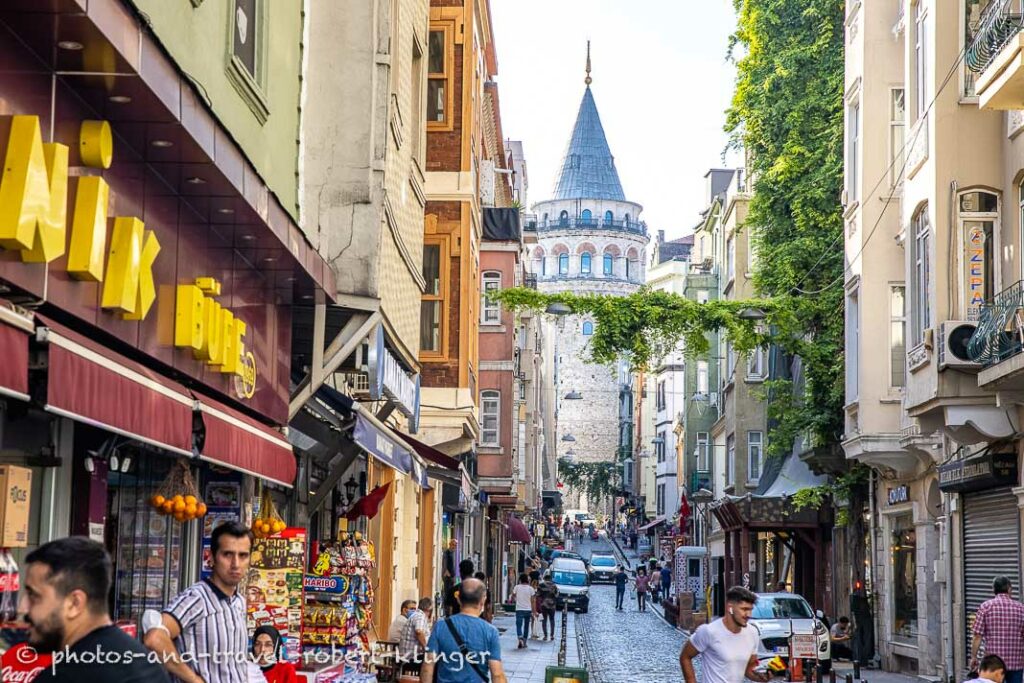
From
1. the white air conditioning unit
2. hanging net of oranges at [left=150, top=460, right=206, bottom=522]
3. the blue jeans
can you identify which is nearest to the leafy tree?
the blue jeans

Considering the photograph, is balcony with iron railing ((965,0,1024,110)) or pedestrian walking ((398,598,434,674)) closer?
pedestrian walking ((398,598,434,674))

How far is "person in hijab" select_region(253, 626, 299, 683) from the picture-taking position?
36.7 feet

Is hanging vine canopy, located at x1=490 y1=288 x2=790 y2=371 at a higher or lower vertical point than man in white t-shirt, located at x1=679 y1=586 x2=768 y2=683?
higher

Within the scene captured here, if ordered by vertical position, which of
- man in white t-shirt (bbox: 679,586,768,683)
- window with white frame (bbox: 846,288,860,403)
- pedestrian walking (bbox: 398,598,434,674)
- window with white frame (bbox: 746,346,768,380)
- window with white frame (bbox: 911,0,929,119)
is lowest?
pedestrian walking (bbox: 398,598,434,674)

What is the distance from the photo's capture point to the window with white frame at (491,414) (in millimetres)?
41688

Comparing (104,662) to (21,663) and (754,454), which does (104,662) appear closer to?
(21,663)

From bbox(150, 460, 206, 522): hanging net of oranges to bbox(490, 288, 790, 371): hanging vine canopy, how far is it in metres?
22.3

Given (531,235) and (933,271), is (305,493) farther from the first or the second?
(531,235)

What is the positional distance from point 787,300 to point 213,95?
23733 mm

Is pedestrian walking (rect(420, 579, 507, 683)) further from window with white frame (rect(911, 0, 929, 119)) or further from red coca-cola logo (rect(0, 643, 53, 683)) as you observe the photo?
A: window with white frame (rect(911, 0, 929, 119))

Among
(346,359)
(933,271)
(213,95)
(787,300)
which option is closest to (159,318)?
(213,95)

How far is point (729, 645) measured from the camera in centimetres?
1105

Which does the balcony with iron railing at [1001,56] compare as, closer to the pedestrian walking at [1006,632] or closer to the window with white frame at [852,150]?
the pedestrian walking at [1006,632]

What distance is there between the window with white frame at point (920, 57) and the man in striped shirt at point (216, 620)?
53.7 feet
